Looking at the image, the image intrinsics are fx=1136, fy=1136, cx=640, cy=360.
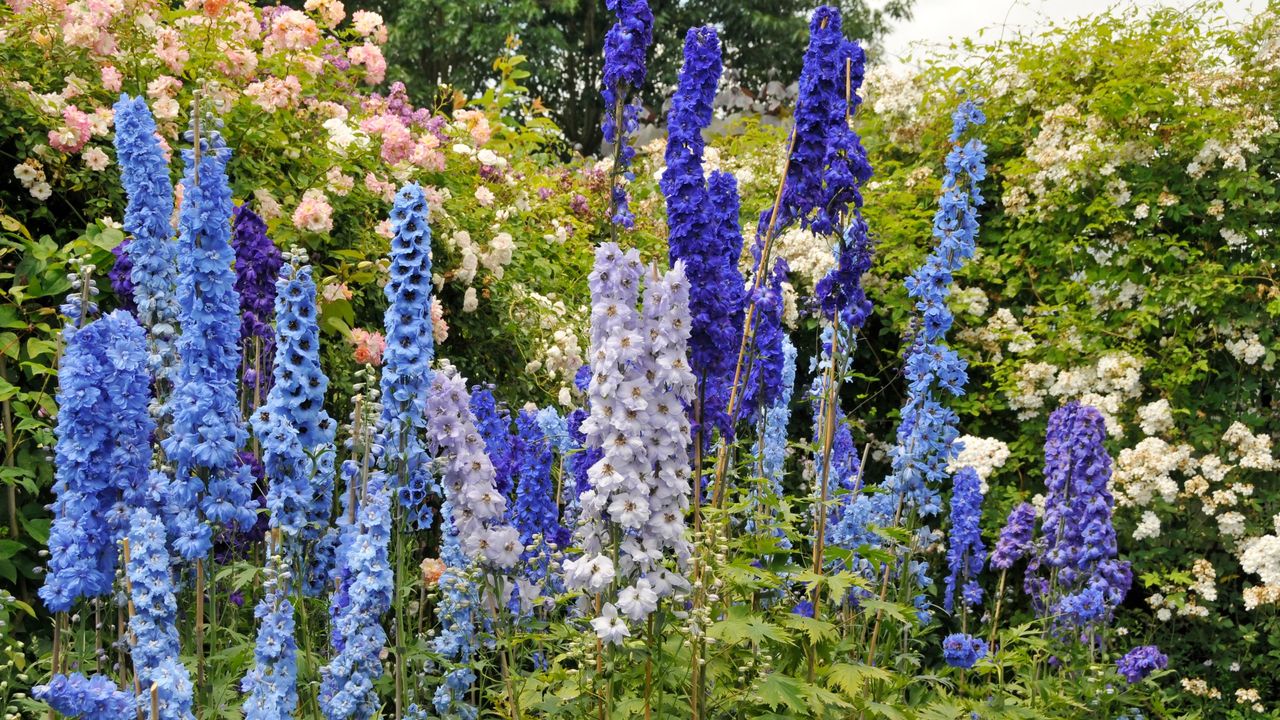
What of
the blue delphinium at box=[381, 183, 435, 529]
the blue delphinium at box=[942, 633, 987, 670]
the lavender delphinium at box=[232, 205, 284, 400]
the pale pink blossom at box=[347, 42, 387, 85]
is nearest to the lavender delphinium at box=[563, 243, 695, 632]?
the blue delphinium at box=[381, 183, 435, 529]

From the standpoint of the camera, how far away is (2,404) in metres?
4.27

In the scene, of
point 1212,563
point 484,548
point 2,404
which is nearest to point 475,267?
point 2,404

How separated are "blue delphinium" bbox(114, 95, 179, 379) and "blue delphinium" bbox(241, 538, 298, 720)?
720 millimetres

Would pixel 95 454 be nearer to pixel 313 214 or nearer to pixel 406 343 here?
pixel 406 343

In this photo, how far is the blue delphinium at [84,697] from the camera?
2111 mm

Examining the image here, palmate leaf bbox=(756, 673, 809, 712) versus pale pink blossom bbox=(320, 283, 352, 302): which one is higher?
pale pink blossom bbox=(320, 283, 352, 302)

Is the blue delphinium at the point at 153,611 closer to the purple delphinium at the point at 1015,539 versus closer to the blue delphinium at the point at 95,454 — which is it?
the blue delphinium at the point at 95,454

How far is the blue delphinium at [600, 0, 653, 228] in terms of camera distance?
3.63 meters

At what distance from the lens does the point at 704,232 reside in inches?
123

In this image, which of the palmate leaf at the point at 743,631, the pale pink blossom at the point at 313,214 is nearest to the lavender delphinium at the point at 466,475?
the palmate leaf at the point at 743,631

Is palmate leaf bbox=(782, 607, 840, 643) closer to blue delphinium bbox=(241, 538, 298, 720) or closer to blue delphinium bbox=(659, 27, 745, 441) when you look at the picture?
blue delphinium bbox=(659, 27, 745, 441)

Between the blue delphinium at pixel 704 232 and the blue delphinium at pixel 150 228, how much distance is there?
52.2 inches

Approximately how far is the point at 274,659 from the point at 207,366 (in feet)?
2.39

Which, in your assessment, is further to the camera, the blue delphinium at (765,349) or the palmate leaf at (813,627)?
the blue delphinium at (765,349)
